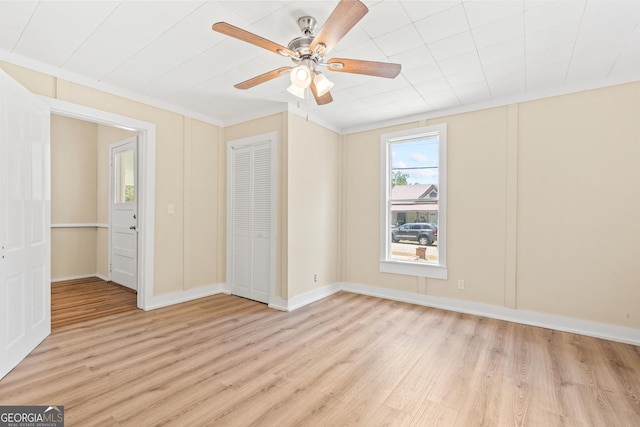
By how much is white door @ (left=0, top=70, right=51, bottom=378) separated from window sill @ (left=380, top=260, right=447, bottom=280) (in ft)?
13.2

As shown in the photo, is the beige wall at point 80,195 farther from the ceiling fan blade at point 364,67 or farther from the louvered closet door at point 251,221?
the ceiling fan blade at point 364,67

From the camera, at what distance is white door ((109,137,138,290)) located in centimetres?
469

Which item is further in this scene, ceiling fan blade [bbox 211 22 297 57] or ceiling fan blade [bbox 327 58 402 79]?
ceiling fan blade [bbox 327 58 402 79]

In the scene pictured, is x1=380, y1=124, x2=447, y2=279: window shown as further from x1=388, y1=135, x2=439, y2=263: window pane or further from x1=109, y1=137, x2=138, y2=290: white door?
x1=109, y1=137, x2=138, y2=290: white door

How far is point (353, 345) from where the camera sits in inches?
113

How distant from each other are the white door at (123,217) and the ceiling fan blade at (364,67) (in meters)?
3.77

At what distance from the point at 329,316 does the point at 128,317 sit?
2.39 meters

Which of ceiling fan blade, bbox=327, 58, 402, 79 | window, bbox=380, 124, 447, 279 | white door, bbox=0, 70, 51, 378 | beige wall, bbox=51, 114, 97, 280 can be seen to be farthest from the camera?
beige wall, bbox=51, 114, 97, 280

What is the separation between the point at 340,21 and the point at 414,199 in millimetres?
3099

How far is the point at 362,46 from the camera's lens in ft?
8.20

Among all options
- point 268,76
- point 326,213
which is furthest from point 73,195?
point 268,76

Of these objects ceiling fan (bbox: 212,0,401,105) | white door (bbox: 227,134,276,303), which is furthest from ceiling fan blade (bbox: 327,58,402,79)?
white door (bbox: 227,134,276,303)

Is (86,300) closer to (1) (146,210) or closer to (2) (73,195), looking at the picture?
(1) (146,210)

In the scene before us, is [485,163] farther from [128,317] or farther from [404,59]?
[128,317]
